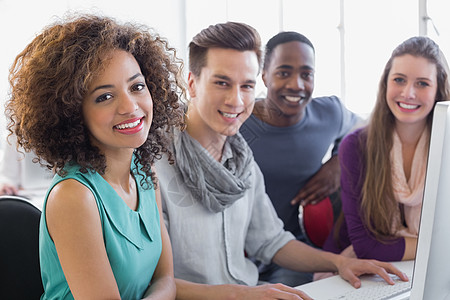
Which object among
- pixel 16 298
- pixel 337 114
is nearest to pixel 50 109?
pixel 16 298

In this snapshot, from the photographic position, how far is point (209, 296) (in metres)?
1.15

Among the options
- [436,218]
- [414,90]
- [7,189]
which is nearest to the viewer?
[436,218]

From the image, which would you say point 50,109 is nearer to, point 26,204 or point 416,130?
point 26,204

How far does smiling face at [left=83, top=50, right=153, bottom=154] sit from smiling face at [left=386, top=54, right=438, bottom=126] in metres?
0.94

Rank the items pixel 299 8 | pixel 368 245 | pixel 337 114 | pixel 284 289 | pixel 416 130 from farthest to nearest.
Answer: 1. pixel 299 8
2. pixel 337 114
3. pixel 416 130
4. pixel 368 245
5. pixel 284 289

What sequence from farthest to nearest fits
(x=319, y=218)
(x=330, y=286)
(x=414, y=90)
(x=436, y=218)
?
(x=319, y=218), (x=414, y=90), (x=330, y=286), (x=436, y=218)

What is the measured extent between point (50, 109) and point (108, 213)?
0.23 m

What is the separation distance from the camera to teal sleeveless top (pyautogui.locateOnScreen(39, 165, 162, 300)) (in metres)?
0.93

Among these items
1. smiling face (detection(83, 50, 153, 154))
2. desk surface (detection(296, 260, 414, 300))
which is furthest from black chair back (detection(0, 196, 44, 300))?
desk surface (detection(296, 260, 414, 300))

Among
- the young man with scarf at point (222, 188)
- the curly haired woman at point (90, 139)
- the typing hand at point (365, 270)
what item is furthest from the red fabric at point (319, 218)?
the curly haired woman at point (90, 139)

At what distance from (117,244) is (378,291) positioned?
63cm

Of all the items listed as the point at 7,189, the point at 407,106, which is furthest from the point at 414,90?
the point at 7,189

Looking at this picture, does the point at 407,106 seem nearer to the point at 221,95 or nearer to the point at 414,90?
the point at 414,90

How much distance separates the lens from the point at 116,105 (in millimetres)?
946
